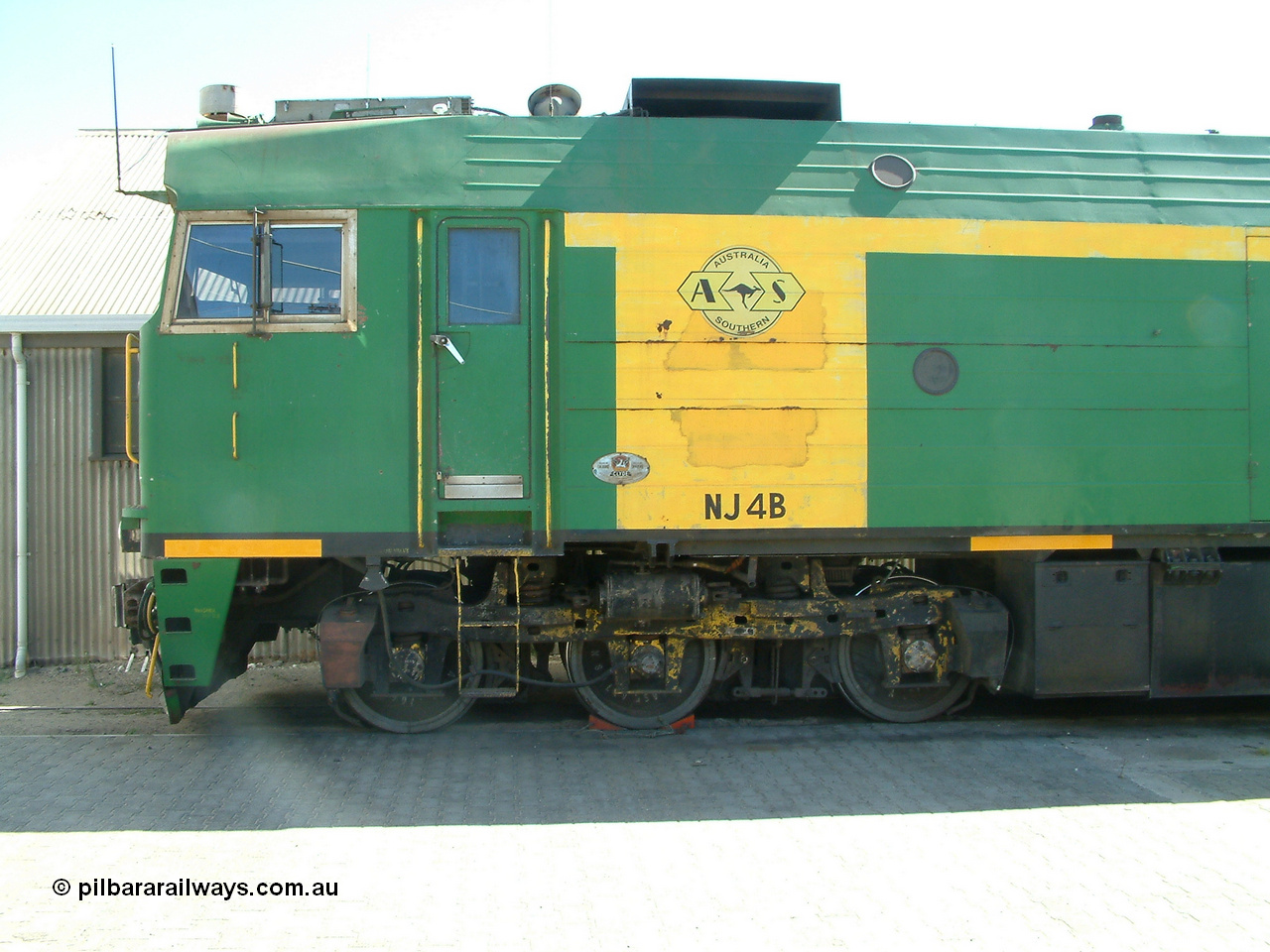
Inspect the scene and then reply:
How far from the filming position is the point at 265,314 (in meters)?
5.41

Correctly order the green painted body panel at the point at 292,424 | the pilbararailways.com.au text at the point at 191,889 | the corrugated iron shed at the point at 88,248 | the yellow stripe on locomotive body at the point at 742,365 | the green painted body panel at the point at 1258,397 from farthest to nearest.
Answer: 1. the corrugated iron shed at the point at 88,248
2. the green painted body panel at the point at 1258,397
3. the yellow stripe on locomotive body at the point at 742,365
4. the green painted body panel at the point at 292,424
5. the pilbararailways.com.au text at the point at 191,889

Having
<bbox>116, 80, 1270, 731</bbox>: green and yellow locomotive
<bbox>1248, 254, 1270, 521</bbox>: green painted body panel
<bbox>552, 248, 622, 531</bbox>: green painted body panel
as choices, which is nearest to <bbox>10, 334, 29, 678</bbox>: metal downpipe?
<bbox>116, 80, 1270, 731</bbox>: green and yellow locomotive

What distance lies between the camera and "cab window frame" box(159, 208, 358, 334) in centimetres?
543

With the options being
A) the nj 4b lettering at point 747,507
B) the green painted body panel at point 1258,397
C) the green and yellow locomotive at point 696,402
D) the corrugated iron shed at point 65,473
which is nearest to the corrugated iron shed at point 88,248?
the corrugated iron shed at point 65,473

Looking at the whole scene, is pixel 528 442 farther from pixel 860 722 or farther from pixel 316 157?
pixel 860 722

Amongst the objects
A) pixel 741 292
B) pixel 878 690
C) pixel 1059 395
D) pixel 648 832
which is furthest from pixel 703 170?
pixel 648 832

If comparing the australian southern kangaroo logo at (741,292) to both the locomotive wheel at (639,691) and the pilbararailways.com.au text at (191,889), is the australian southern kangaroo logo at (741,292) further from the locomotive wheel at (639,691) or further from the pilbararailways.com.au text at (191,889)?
the pilbararailways.com.au text at (191,889)

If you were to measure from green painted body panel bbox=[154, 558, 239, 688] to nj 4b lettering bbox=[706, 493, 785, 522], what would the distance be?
2.88 meters

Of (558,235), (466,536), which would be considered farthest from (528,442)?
(558,235)

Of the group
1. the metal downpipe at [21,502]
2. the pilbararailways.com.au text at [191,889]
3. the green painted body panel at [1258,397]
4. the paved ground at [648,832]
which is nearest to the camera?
the paved ground at [648,832]

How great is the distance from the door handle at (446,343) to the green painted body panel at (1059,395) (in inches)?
99.3

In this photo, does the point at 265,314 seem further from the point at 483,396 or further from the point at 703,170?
the point at 703,170

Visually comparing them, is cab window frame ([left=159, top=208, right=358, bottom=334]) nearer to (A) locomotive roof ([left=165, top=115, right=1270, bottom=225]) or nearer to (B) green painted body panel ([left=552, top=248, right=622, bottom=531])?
(A) locomotive roof ([left=165, top=115, right=1270, bottom=225])

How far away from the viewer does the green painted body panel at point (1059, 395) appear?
18.6 feet
